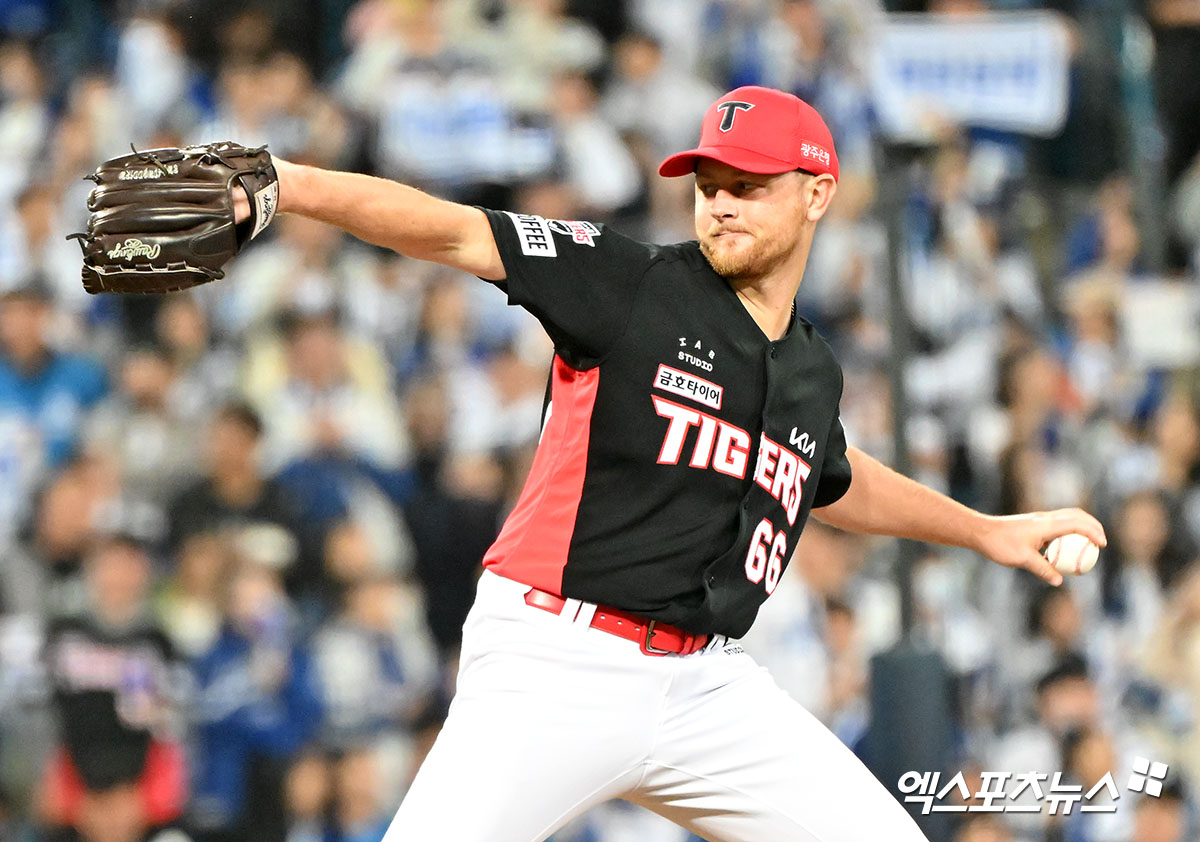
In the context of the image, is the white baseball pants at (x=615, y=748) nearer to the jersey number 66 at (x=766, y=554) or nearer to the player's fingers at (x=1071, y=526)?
the jersey number 66 at (x=766, y=554)

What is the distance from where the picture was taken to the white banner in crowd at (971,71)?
26.8 ft

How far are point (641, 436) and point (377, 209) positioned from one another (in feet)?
2.53

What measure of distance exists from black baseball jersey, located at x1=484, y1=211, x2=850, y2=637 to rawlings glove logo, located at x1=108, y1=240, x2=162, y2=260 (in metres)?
0.69

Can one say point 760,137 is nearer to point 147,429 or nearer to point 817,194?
point 817,194

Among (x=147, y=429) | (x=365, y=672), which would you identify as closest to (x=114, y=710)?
(x=365, y=672)

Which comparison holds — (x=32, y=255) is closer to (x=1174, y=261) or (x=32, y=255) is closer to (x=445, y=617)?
(x=445, y=617)

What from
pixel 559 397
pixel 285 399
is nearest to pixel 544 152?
pixel 285 399

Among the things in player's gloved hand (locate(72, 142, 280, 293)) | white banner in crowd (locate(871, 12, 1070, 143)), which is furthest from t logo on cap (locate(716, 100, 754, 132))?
white banner in crowd (locate(871, 12, 1070, 143))

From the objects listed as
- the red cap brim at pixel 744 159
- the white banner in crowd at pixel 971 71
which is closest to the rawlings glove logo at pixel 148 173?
the red cap brim at pixel 744 159

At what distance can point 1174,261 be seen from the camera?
884cm

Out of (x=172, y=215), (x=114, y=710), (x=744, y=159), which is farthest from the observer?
(x=114, y=710)

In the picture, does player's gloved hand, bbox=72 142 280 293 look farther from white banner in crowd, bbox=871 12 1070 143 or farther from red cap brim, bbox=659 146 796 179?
white banner in crowd, bbox=871 12 1070 143

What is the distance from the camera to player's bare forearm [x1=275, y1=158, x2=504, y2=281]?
279 centimetres

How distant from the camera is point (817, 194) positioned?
355cm
